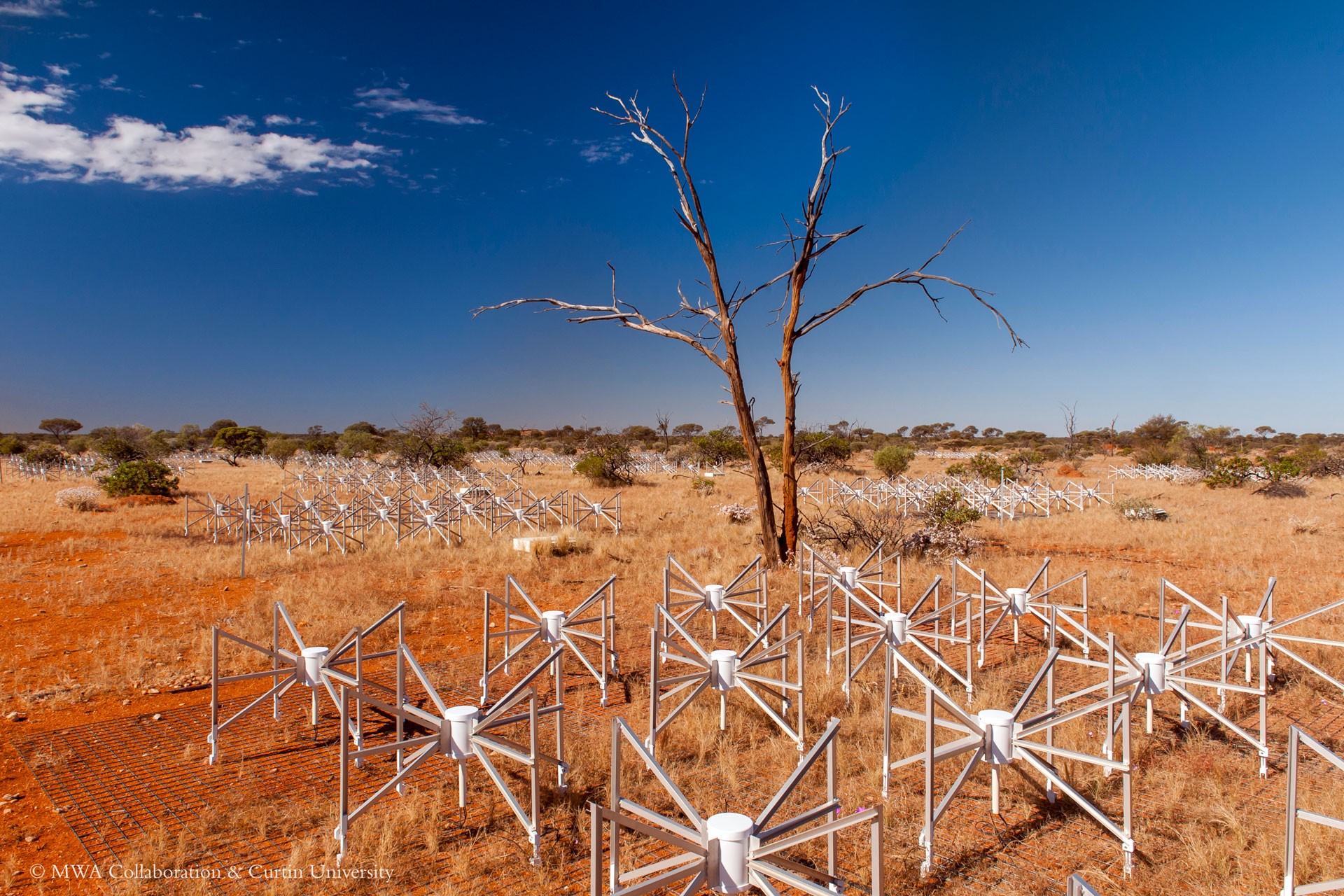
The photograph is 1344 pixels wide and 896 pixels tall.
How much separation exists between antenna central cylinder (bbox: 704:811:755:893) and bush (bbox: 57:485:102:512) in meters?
25.8

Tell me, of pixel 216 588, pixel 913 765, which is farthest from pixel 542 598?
pixel 913 765

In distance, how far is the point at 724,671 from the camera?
5586mm

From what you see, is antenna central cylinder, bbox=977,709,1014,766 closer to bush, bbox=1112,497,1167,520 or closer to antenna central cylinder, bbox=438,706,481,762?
antenna central cylinder, bbox=438,706,481,762

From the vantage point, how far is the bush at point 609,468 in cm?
3164

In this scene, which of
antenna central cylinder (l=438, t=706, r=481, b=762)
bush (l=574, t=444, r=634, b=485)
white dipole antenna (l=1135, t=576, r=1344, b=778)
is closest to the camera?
antenna central cylinder (l=438, t=706, r=481, b=762)

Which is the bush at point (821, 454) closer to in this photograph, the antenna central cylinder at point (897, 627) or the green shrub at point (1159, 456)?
the green shrub at point (1159, 456)

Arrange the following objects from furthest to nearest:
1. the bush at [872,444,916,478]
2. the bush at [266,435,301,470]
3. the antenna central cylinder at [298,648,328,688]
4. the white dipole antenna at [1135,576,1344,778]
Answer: the bush at [266,435,301,470] < the bush at [872,444,916,478] < the antenna central cylinder at [298,648,328,688] < the white dipole antenna at [1135,576,1344,778]

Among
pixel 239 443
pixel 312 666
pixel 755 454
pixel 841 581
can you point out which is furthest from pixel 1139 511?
pixel 239 443

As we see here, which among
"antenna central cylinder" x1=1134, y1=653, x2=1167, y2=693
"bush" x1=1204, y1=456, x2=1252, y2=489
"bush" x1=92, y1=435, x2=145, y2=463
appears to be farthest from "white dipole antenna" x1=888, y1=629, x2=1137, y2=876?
"bush" x1=92, y1=435, x2=145, y2=463

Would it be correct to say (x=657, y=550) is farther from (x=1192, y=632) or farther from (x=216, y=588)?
(x=1192, y=632)

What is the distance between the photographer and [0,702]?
686 cm

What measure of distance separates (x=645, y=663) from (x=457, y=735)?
432cm

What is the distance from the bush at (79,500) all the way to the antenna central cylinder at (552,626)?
21.7 m

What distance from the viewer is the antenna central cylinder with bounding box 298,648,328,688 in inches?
215
